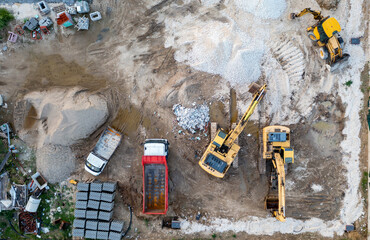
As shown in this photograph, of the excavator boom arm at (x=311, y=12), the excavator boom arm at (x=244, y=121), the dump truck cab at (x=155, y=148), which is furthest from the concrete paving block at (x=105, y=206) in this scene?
the excavator boom arm at (x=311, y=12)

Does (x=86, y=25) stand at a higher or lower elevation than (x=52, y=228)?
higher

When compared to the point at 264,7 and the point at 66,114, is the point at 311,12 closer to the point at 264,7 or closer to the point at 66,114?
the point at 264,7

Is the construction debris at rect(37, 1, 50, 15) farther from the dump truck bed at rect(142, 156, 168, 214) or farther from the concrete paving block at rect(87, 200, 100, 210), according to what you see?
the concrete paving block at rect(87, 200, 100, 210)

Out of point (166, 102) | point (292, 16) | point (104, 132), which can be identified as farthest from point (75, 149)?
point (292, 16)

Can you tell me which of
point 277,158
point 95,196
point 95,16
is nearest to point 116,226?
point 95,196

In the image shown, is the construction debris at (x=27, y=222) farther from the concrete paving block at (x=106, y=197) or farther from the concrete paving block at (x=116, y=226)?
the concrete paving block at (x=116, y=226)

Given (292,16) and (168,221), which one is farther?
(168,221)

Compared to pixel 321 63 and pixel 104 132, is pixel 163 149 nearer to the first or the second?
pixel 104 132
